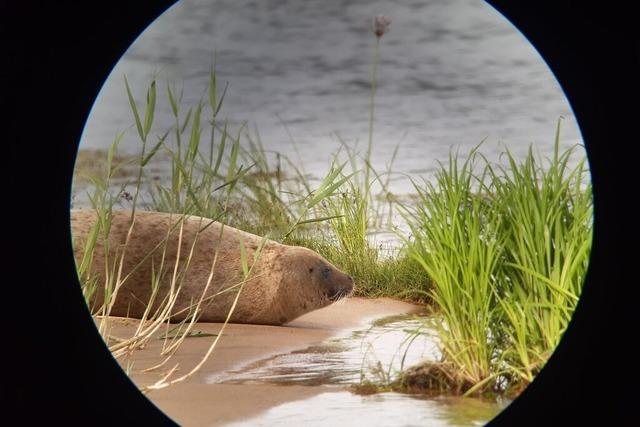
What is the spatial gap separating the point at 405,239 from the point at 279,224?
1.02 meters

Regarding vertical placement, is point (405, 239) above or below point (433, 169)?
below

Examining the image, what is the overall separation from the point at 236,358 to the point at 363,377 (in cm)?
71

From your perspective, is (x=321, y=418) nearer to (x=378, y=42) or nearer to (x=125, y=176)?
(x=378, y=42)

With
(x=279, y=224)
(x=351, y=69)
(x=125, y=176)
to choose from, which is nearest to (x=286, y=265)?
(x=279, y=224)

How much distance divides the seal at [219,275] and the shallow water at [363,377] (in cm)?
72

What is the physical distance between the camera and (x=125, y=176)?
4.20 m

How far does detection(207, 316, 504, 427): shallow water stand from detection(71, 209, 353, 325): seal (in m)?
0.72

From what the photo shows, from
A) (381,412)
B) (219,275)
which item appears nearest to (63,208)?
(381,412)

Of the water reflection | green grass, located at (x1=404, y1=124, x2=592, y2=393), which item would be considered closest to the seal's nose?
green grass, located at (x1=404, y1=124, x2=592, y2=393)

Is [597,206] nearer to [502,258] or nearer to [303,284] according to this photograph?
[502,258]

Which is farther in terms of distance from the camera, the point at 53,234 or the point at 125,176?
the point at 125,176

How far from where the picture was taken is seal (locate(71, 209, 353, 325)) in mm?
4355

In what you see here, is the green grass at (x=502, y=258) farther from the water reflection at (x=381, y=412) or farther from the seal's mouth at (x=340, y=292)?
the seal's mouth at (x=340, y=292)

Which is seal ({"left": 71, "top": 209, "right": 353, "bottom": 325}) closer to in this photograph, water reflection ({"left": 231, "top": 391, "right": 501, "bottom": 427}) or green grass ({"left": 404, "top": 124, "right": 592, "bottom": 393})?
green grass ({"left": 404, "top": 124, "right": 592, "bottom": 393})
